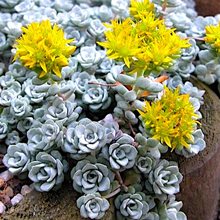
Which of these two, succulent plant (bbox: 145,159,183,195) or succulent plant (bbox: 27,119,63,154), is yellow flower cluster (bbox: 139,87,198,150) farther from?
succulent plant (bbox: 27,119,63,154)

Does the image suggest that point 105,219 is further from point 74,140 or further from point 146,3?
point 146,3

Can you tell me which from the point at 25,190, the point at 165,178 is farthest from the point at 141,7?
the point at 25,190

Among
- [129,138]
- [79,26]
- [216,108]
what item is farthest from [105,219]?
[79,26]

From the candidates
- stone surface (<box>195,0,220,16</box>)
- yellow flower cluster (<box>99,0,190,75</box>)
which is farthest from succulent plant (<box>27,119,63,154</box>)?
stone surface (<box>195,0,220,16</box>)

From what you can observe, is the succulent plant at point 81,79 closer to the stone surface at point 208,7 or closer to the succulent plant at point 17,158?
the succulent plant at point 17,158

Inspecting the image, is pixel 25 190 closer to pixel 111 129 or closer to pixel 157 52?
pixel 111 129

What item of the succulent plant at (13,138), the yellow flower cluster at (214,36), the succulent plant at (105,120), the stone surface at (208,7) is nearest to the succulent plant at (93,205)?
the succulent plant at (105,120)
